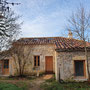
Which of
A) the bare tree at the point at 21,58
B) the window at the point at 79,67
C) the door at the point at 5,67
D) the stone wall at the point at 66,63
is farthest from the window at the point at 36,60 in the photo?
the window at the point at 79,67

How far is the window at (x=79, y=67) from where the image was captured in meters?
8.45

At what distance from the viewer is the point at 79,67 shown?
8.51 meters

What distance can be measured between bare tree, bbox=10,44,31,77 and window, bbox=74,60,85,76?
592 centimetres

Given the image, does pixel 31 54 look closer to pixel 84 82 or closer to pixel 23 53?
pixel 23 53

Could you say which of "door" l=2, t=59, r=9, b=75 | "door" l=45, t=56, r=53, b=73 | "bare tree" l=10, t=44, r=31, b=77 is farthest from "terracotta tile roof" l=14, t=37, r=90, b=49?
"door" l=2, t=59, r=9, b=75

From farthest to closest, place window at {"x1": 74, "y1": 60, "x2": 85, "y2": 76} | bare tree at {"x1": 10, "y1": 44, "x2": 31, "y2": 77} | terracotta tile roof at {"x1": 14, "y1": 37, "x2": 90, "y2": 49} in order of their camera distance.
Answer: bare tree at {"x1": 10, "y1": 44, "x2": 31, "y2": 77}
terracotta tile roof at {"x1": 14, "y1": 37, "x2": 90, "y2": 49}
window at {"x1": 74, "y1": 60, "x2": 85, "y2": 76}

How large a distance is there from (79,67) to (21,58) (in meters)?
6.69

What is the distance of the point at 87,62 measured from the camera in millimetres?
7703

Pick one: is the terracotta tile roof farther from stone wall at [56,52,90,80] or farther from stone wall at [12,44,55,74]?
stone wall at [56,52,90,80]

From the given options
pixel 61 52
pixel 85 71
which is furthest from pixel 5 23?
pixel 85 71

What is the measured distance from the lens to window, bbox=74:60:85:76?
8445 millimetres

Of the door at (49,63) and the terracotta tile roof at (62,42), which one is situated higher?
the terracotta tile roof at (62,42)

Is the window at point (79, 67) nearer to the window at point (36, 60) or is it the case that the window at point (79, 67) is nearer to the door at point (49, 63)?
the door at point (49, 63)

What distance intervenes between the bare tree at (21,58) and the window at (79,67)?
592 centimetres
